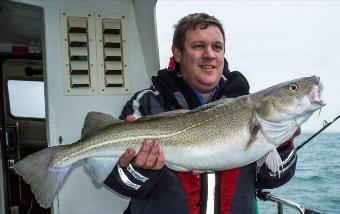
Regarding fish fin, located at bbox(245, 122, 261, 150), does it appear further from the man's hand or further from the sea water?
the sea water

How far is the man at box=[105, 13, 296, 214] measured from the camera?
2.75 meters

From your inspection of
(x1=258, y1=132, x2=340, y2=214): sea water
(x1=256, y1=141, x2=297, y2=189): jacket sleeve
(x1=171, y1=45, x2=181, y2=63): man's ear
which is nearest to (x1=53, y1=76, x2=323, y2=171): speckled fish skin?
(x1=256, y1=141, x2=297, y2=189): jacket sleeve

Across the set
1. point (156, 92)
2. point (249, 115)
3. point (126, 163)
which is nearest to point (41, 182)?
point (126, 163)

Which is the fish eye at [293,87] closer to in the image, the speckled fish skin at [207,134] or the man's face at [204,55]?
the speckled fish skin at [207,134]

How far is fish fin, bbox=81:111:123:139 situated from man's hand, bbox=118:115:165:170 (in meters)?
0.15

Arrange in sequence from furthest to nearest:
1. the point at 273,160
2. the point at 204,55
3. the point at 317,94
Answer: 1. the point at 204,55
2. the point at 273,160
3. the point at 317,94

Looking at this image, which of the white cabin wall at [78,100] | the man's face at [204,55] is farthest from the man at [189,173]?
the white cabin wall at [78,100]

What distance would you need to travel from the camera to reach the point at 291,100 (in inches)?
99.2

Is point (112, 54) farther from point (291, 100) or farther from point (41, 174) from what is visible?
point (291, 100)

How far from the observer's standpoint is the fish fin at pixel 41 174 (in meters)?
2.62

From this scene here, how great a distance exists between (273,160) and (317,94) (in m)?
0.54

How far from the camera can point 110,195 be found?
4.16 metres

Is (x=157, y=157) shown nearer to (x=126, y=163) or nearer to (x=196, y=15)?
(x=126, y=163)

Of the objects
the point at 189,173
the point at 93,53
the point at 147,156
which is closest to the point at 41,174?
the point at 147,156
